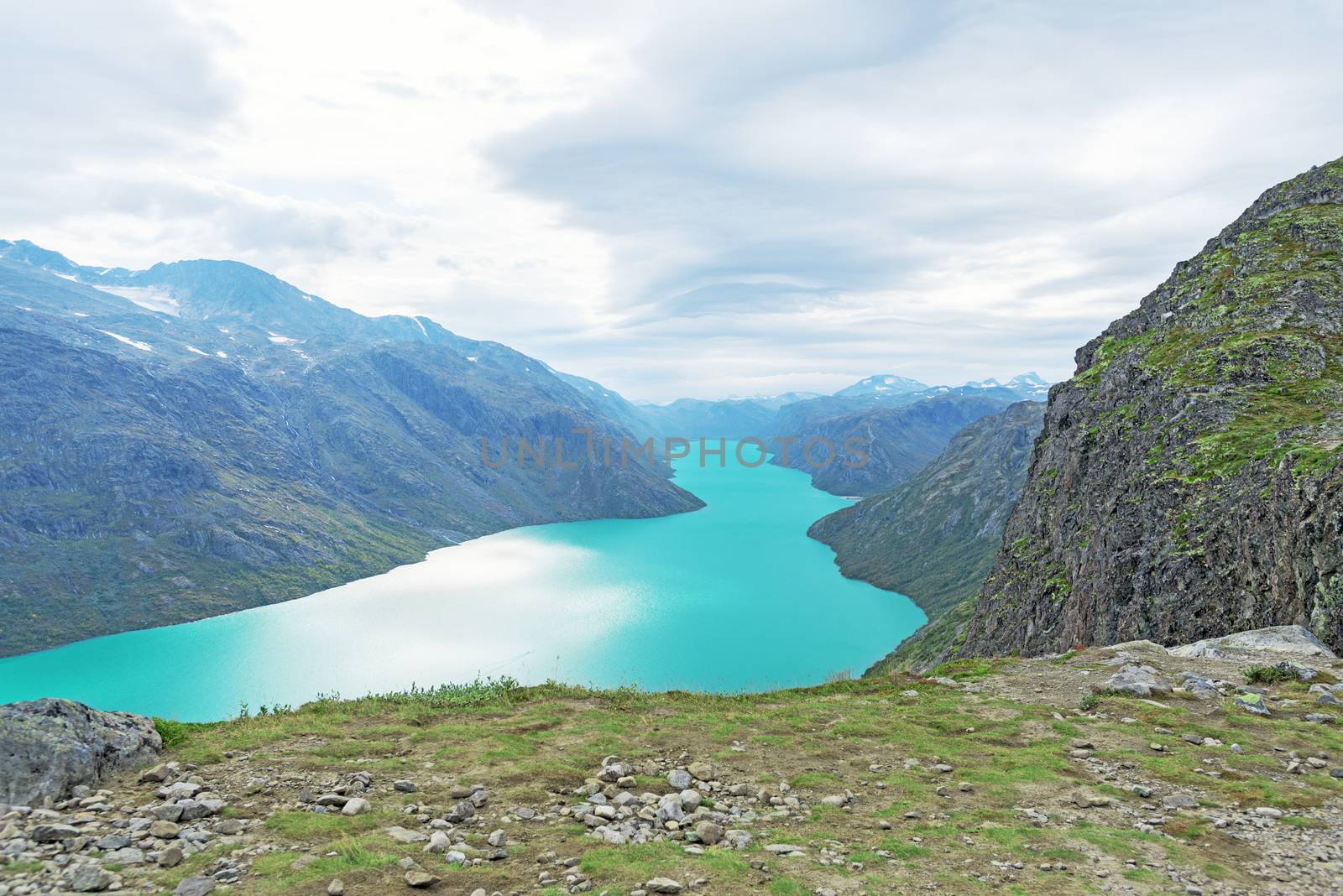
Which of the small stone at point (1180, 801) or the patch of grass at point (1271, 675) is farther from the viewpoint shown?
the patch of grass at point (1271, 675)

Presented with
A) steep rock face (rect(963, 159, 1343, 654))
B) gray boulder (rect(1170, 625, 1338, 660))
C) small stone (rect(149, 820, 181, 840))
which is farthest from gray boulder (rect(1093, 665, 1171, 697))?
small stone (rect(149, 820, 181, 840))

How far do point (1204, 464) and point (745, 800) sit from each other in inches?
1808

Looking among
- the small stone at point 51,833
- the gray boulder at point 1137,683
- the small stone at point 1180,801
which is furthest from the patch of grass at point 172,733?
the gray boulder at point 1137,683

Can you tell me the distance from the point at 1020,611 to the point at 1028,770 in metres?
57.1

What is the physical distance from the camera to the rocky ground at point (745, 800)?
10.8 m

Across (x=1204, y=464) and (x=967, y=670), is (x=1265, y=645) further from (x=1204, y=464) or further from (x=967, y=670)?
(x=1204, y=464)

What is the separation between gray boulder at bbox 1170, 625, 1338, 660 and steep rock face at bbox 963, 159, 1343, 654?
1109mm

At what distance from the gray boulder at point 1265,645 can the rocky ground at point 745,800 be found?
214 cm

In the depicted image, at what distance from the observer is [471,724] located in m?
21.2

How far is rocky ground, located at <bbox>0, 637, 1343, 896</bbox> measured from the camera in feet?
35.5

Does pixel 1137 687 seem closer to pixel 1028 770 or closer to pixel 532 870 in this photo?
pixel 1028 770

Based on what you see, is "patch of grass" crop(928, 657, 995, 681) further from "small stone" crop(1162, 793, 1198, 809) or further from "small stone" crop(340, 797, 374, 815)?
"small stone" crop(340, 797, 374, 815)

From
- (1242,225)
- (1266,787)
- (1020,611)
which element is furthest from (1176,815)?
(1242,225)

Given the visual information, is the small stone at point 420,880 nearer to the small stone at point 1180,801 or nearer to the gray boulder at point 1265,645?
the small stone at point 1180,801
